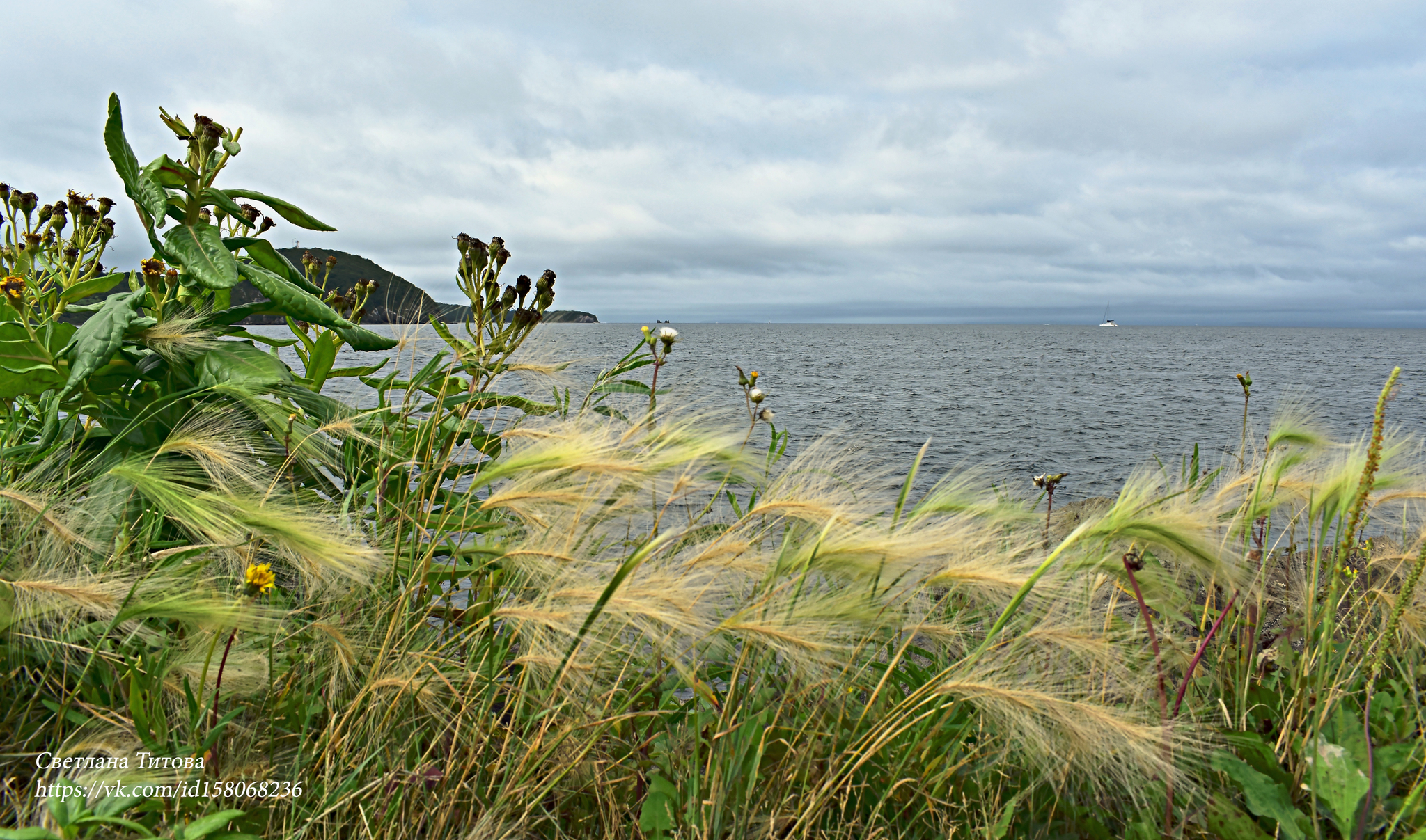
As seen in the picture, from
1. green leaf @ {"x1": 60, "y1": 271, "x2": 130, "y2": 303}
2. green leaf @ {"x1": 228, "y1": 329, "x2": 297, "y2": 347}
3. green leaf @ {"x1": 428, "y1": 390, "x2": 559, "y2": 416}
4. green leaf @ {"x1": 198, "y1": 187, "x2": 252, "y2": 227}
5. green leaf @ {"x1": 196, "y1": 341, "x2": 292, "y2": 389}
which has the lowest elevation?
green leaf @ {"x1": 428, "y1": 390, "x2": 559, "y2": 416}

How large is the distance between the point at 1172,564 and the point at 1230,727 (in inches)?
24.9

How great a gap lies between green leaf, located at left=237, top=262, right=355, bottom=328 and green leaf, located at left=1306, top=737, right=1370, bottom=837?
6.78 ft

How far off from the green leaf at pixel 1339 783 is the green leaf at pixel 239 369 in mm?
2083

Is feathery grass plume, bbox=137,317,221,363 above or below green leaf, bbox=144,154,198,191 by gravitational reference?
below

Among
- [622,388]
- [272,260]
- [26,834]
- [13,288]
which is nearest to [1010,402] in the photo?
[622,388]

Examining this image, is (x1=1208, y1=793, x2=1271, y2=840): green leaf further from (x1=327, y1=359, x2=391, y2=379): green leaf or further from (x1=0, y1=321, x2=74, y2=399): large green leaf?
(x1=0, y1=321, x2=74, y2=399): large green leaf

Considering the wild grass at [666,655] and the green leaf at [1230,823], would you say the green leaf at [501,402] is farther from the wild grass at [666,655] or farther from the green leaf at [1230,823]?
the green leaf at [1230,823]

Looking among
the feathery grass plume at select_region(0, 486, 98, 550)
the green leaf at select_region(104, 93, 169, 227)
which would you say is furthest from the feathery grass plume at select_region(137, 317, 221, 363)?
the feathery grass plume at select_region(0, 486, 98, 550)

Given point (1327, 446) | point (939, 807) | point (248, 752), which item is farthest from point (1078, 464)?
point (248, 752)

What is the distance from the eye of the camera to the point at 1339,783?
1162 mm

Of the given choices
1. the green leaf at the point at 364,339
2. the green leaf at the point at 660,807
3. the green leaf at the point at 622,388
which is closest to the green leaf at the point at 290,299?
the green leaf at the point at 364,339

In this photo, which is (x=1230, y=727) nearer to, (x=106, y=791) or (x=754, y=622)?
(x=754, y=622)

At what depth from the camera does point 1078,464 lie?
36.6 ft

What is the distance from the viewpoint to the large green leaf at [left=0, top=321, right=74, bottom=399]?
157 cm
